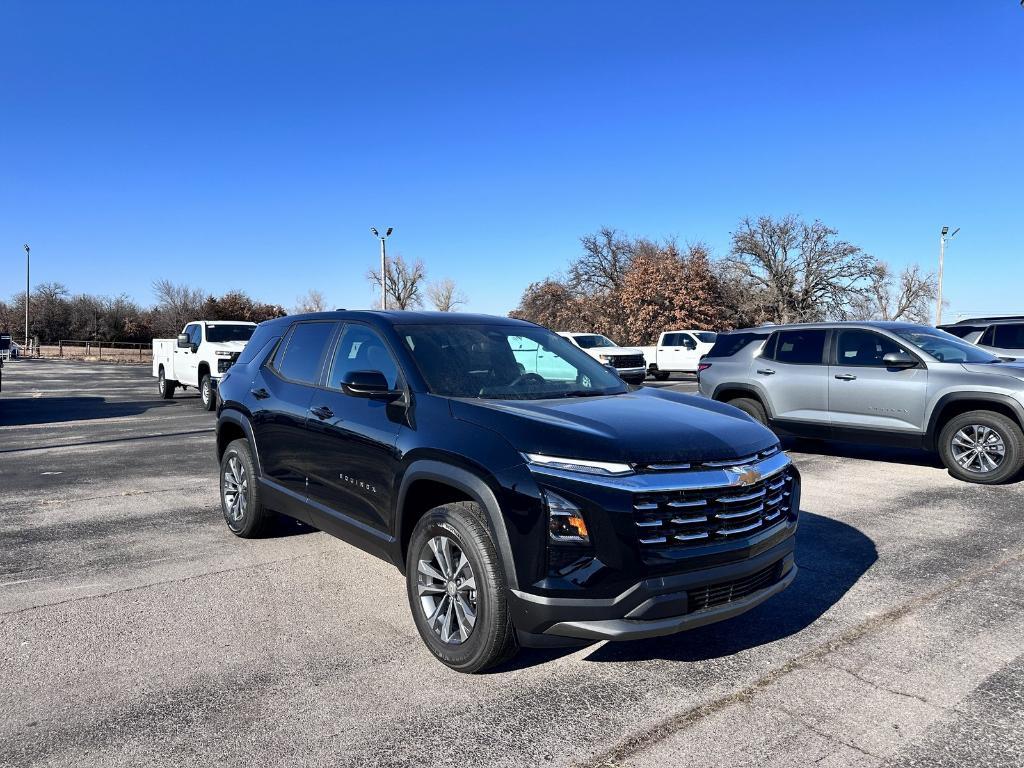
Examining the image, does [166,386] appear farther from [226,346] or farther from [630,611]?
[630,611]

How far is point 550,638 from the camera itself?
323 centimetres

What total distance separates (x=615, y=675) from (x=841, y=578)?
215 cm

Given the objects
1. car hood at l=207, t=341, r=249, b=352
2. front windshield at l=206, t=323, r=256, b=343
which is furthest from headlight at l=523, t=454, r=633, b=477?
front windshield at l=206, t=323, r=256, b=343

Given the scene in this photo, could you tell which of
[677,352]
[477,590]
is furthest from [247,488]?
[677,352]

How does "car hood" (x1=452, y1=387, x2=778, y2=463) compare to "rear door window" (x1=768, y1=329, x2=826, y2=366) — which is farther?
"rear door window" (x1=768, y1=329, x2=826, y2=366)

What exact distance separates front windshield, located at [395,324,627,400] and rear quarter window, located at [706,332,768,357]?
19.1 feet

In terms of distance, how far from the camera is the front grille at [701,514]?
3184 mm

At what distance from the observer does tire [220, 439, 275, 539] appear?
5609 mm

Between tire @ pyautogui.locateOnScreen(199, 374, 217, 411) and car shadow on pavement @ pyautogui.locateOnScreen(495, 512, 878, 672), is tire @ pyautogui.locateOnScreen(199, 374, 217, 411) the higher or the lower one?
the higher one

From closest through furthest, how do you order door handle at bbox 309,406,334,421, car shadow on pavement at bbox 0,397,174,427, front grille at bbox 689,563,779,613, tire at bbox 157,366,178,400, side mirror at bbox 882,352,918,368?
front grille at bbox 689,563,779,613 → door handle at bbox 309,406,334,421 → side mirror at bbox 882,352,918,368 → car shadow on pavement at bbox 0,397,174,427 → tire at bbox 157,366,178,400

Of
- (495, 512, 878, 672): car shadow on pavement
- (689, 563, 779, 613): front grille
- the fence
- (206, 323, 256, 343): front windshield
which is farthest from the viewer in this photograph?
the fence

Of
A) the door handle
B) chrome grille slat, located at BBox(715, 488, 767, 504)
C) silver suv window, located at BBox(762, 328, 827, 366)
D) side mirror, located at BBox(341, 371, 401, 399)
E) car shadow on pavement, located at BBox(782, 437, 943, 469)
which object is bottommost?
car shadow on pavement, located at BBox(782, 437, 943, 469)

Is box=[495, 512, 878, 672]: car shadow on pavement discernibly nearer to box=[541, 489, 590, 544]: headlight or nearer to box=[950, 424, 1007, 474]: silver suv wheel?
box=[541, 489, 590, 544]: headlight

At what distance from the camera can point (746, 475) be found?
3.46 m
